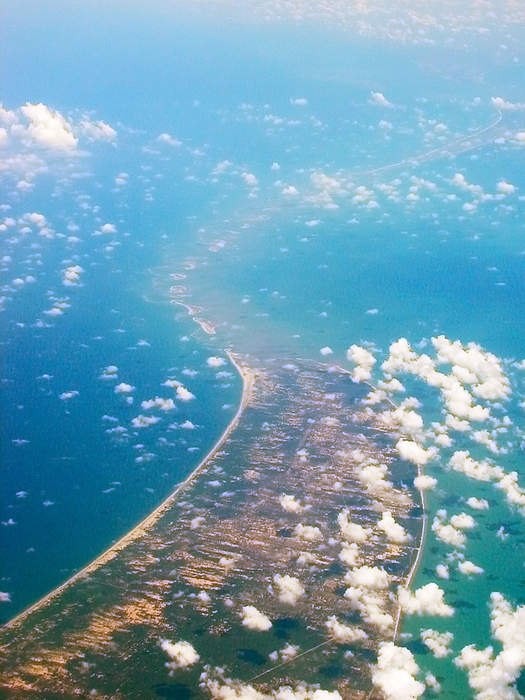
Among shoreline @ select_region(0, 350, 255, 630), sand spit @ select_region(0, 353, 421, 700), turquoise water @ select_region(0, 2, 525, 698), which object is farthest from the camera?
turquoise water @ select_region(0, 2, 525, 698)

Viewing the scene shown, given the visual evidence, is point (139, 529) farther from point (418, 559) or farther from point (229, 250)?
point (229, 250)

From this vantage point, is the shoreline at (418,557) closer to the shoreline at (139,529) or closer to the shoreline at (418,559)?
the shoreline at (418,559)

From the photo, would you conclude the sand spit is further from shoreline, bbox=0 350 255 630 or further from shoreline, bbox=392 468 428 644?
shoreline, bbox=392 468 428 644

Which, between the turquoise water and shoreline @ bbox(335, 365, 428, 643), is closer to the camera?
shoreline @ bbox(335, 365, 428, 643)

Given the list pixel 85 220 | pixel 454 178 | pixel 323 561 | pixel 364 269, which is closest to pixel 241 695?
pixel 323 561

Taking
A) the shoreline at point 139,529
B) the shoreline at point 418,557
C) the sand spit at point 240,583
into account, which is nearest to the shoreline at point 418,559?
the shoreline at point 418,557

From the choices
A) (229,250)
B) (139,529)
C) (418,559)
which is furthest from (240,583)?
(229,250)

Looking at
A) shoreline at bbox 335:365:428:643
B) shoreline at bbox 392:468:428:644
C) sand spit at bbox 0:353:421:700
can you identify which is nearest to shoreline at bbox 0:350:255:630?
sand spit at bbox 0:353:421:700
